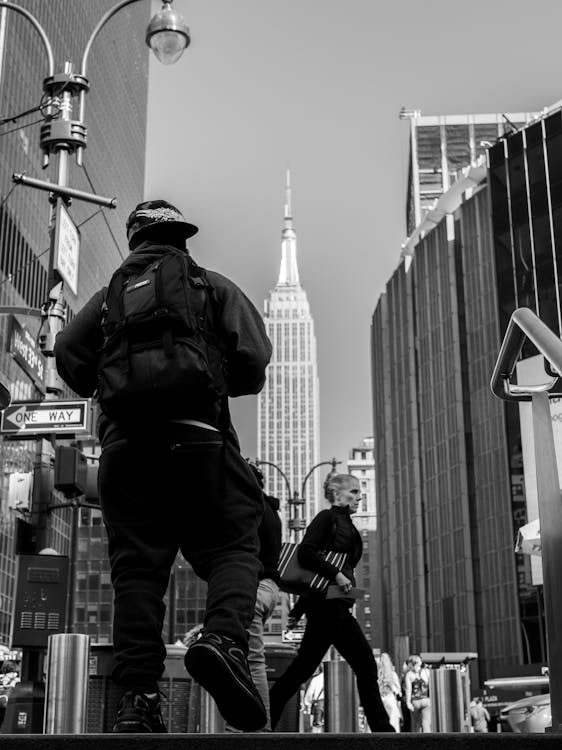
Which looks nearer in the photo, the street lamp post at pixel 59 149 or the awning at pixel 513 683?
the street lamp post at pixel 59 149

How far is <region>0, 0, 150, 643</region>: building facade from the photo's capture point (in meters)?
64.8

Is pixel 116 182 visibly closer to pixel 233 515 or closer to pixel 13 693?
pixel 13 693

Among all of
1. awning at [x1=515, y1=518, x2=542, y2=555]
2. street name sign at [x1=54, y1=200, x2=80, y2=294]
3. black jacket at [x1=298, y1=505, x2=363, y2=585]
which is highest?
street name sign at [x1=54, y1=200, x2=80, y2=294]

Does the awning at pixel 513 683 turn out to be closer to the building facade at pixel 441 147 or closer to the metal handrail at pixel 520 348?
the metal handrail at pixel 520 348

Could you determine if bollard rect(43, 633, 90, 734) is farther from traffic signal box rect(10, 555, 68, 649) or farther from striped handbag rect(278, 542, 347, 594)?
traffic signal box rect(10, 555, 68, 649)

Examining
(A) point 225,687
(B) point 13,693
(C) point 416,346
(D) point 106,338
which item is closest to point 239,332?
(D) point 106,338

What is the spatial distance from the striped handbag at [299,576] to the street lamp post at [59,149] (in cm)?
455

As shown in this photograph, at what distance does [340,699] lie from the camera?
8406 mm

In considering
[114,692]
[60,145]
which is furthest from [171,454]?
[60,145]

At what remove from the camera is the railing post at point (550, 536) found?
3.82m

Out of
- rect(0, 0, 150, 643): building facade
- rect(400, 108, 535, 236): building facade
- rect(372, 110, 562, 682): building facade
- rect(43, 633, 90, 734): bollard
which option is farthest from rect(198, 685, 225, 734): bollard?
rect(400, 108, 535, 236): building facade

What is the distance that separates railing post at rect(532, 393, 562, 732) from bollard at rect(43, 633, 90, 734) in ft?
11.6

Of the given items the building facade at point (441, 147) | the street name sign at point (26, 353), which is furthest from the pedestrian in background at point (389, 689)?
the building facade at point (441, 147)

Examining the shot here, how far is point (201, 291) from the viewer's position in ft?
13.5
